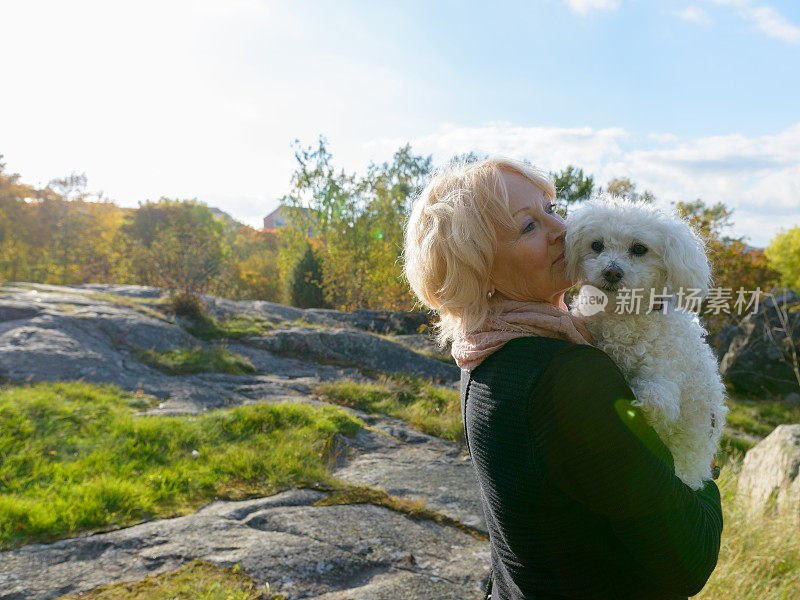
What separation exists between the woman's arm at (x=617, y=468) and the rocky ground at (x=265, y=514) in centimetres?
205

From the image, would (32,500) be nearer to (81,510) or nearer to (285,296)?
(81,510)

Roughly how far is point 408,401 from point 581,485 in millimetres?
7371

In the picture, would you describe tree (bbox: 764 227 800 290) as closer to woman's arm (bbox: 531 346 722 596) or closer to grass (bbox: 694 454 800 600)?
grass (bbox: 694 454 800 600)

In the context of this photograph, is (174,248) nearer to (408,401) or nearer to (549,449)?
(408,401)

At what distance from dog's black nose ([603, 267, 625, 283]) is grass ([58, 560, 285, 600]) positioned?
2.31 meters

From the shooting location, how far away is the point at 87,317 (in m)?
9.45

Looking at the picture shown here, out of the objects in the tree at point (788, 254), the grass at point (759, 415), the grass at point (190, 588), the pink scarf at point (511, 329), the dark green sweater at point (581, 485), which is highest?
the tree at point (788, 254)

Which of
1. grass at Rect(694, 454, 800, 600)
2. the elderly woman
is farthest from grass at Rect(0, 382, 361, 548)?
the elderly woman

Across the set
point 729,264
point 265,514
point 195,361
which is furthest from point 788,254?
point 265,514

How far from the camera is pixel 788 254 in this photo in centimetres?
3800

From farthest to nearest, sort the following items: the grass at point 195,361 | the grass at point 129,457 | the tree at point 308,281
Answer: the tree at point 308,281 < the grass at point 195,361 < the grass at point 129,457

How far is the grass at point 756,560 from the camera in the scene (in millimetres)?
3127

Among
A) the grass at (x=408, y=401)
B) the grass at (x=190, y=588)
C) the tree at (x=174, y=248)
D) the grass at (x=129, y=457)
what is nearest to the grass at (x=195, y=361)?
the grass at (x=408, y=401)

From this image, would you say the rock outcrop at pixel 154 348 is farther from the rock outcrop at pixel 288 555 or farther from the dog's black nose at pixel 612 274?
the dog's black nose at pixel 612 274
